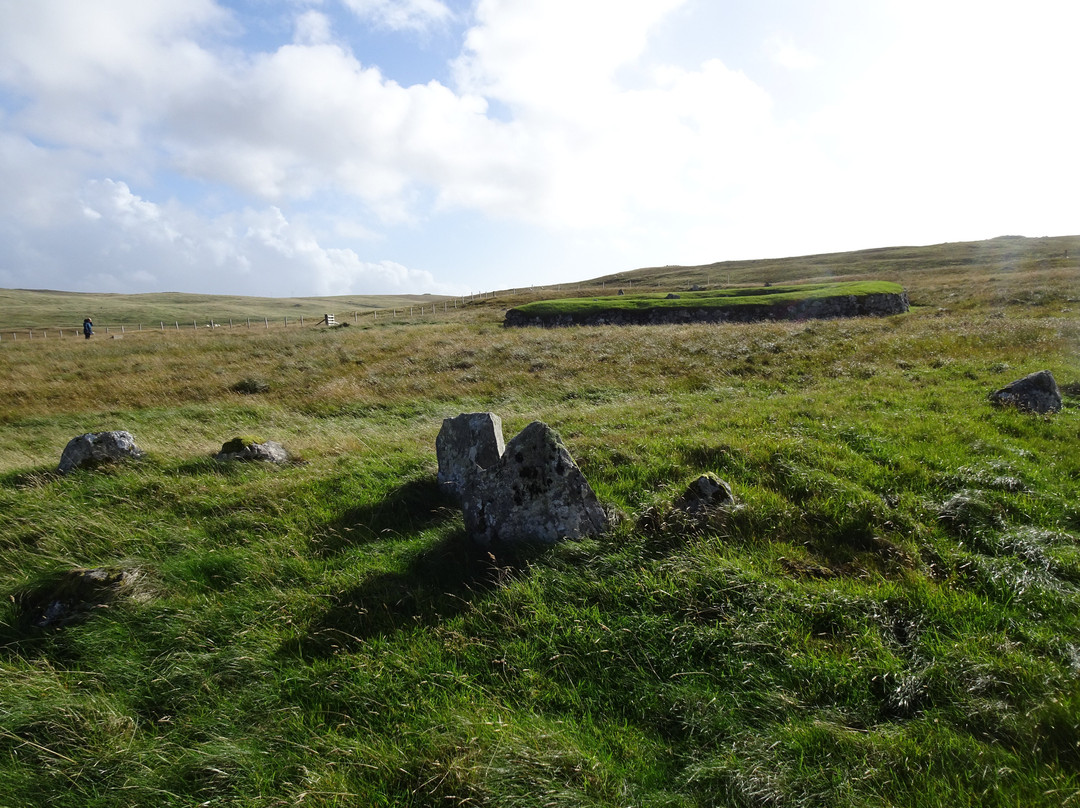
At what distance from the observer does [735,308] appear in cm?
4012

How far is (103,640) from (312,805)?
3393 millimetres

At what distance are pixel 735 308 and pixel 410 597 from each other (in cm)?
3916

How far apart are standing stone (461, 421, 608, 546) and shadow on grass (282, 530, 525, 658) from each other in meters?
0.37

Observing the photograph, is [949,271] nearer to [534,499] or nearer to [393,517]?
[534,499]

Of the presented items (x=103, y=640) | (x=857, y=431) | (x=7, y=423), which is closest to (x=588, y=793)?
(x=103, y=640)

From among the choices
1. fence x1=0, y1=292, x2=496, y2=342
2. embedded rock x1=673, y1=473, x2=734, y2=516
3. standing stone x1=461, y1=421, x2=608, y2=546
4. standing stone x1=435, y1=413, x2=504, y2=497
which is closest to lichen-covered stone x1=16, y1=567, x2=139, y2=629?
standing stone x1=461, y1=421, x2=608, y2=546

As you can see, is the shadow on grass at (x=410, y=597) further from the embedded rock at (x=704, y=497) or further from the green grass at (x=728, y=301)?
the green grass at (x=728, y=301)

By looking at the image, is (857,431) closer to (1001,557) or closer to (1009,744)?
(1001,557)

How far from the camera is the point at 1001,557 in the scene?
573 centimetres

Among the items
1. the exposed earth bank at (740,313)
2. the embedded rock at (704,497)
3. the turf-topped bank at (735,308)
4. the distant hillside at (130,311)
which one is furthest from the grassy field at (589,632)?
the distant hillside at (130,311)

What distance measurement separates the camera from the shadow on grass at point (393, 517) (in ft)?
23.6

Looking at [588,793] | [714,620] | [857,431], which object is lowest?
[588,793]

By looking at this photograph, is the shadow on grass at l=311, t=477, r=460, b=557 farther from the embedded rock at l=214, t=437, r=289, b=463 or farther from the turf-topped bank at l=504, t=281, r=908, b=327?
the turf-topped bank at l=504, t=281, r=908, b=327

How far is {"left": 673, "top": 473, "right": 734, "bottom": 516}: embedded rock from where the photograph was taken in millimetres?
6637
